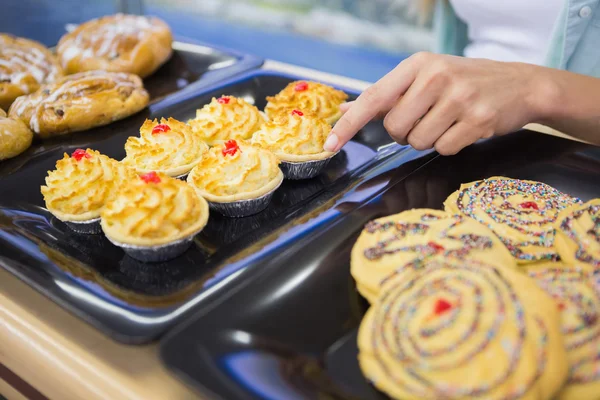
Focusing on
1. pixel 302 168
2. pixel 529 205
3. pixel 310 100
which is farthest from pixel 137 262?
pixel 529 205

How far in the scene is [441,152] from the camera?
188 centimetres

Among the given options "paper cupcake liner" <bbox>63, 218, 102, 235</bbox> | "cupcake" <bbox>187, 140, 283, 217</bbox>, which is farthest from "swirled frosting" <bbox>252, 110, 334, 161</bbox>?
"paper cupcake liner" <bbox>63, 218, 102, 235</bbox>

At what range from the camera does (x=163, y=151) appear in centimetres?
199

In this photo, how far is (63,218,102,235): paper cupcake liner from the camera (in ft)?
5.63

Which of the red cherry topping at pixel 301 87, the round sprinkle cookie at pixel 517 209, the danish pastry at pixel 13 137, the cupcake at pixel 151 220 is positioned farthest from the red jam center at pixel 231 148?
the danish pastry at pixel 13 137

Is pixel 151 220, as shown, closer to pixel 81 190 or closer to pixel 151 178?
pixel 151 178

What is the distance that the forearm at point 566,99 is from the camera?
193cm

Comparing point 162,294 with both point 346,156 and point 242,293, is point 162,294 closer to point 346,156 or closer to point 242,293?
point 242,293

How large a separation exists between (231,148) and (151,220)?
17.5 inches

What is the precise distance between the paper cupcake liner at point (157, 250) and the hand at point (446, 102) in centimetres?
66

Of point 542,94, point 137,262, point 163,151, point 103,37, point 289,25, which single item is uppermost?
point 542,94

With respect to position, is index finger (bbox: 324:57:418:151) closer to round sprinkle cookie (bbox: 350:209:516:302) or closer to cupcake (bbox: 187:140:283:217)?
cupcake (bbox: 187:140:283:217)

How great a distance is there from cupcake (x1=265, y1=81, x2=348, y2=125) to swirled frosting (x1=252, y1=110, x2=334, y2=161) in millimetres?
166

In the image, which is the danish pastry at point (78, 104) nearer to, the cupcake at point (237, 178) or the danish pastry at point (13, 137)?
the danish pastry at point (13, 137)
